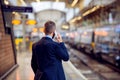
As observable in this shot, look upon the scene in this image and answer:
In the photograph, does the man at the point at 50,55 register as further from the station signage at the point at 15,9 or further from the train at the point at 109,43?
the train at the point at 109,43

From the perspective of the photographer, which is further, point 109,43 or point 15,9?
point 109,43

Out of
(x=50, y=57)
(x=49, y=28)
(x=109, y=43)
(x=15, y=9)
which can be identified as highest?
(x=15, y=9)

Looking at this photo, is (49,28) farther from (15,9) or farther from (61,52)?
(15,9)

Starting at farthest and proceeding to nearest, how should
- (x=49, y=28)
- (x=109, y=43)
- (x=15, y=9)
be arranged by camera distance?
(x=109, y=43) < (x=15, y=9) < (x=49, y=28)

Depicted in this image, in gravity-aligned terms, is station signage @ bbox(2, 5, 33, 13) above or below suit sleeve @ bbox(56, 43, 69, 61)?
above

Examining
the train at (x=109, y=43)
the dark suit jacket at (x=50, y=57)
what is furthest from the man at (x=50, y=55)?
the train at (x=109, y=43)

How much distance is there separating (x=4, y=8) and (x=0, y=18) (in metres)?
0.34

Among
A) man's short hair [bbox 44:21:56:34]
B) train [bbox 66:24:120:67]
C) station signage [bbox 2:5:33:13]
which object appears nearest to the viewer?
man's short hair [bbox 44:21:56:34]

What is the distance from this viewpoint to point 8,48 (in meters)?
9.62

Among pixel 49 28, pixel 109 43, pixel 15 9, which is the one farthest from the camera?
pixel 109 43

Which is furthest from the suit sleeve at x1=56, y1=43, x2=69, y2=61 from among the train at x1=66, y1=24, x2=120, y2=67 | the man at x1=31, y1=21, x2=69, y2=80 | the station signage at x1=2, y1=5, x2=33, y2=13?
the train at x1=66, y1=24, x2=120, y2=67

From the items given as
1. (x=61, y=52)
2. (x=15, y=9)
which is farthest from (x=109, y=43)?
(x=61, y=52)

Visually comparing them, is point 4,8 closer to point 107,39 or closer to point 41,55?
point 41,55

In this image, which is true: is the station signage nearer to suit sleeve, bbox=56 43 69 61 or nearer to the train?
suit sleeve, bbox=56 43 69 61
